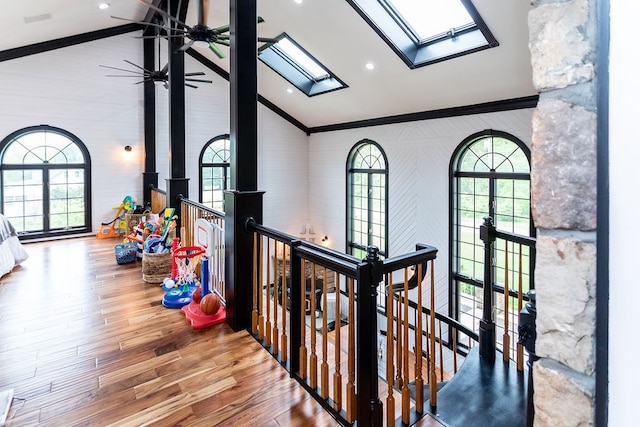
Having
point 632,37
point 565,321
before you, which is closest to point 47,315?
point 565,321

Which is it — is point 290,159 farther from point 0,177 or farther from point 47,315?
point 47,315

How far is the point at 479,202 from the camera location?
645cm

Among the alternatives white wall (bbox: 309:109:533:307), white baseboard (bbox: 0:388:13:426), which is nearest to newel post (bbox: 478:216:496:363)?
white baseboard (bbox: 0:388:13:426)

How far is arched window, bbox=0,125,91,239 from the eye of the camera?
6.62m

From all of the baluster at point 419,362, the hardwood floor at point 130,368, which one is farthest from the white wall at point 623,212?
the hardwood floor at point 130,368

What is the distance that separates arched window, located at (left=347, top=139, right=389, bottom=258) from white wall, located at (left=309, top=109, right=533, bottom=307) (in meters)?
0.18

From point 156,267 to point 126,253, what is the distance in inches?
45.8

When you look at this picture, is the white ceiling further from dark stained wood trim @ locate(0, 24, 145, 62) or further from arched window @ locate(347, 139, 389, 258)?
arched window @ locate(347, 139, 389, 258)

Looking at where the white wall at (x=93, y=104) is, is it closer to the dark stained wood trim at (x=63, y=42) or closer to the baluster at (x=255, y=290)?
the dark stained wood trim at (x=63, y=42)

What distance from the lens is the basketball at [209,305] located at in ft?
10.4

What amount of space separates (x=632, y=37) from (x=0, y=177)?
8559 millimetres

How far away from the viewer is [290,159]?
32.4 ft

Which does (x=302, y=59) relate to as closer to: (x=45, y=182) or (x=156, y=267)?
(x=156, y=267)

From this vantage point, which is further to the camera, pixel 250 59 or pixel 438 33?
pixel 438 33
